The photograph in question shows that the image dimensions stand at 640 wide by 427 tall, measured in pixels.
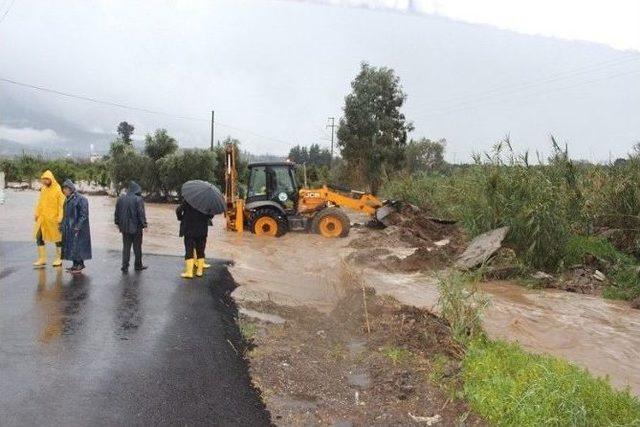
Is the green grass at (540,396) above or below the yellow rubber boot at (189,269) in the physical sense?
below

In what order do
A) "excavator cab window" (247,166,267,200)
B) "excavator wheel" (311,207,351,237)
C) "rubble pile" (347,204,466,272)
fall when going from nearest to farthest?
"rubble pile" (347,204,466,272), "excavator wheel" (311,207,351,237), "excavator cab window" (247,166,267,200)

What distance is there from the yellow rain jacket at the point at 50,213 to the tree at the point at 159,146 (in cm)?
3078

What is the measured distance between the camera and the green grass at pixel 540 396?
4293 millimetres

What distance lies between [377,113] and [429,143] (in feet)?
127

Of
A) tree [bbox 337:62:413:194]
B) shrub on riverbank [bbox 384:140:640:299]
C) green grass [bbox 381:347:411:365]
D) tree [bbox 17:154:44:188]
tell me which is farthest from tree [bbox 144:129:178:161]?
green grass [bbox 381:347:411:365]

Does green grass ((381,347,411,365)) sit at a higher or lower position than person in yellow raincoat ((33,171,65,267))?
lower

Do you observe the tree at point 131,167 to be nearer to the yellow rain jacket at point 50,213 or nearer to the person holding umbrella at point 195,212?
the yellow rain jacket at point 50,213

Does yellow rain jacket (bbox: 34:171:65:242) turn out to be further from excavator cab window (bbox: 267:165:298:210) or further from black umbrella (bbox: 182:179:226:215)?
excavator cab window (bbox: 267:165:298:210)

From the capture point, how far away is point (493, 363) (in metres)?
5.66

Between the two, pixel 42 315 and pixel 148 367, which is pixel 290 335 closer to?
pixel 148 367

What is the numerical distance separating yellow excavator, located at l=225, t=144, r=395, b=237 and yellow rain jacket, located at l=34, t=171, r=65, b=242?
831 cm

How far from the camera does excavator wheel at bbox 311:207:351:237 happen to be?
18500 millimetres

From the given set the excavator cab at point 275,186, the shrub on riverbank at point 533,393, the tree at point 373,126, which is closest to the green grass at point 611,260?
the shrub on riverbank at point 533,393

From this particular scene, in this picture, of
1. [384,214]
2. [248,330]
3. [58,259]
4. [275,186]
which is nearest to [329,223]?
[275,186]
